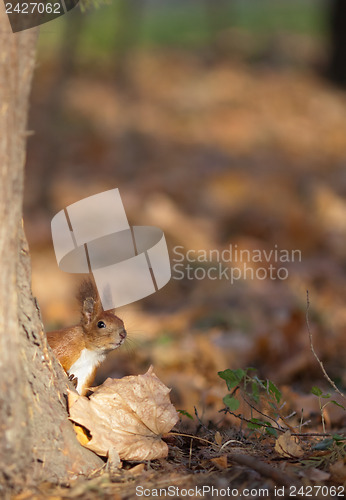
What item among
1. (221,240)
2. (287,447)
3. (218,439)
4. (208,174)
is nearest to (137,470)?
(218,439)

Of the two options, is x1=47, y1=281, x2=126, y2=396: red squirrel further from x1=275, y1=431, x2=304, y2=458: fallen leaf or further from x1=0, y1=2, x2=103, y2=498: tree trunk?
x1=275, y1=431, x2=304, y2=458: fallen leaf

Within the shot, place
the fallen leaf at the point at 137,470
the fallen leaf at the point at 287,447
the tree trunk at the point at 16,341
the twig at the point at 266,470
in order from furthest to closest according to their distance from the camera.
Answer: the fallen leaf at the point at 287,447
the fallen leaf at the point at 137,470
the twig at the point at 266,470
the tree trunk at the point at 16,341

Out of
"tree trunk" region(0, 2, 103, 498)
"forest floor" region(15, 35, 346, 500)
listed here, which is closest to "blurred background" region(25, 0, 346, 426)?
"forest floor" region(15, 35, 346, 500)

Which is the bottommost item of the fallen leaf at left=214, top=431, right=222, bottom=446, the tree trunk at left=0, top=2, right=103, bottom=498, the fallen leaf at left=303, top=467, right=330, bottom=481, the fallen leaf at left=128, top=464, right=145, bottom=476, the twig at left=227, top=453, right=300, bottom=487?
the fallen leaf at left=214, top=431, right=222, bottom=446

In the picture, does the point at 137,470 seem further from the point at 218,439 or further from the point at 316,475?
the point at 316,475

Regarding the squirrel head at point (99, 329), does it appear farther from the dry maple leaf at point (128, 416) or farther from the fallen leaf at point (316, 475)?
the fallen leaf at point (316, 475)

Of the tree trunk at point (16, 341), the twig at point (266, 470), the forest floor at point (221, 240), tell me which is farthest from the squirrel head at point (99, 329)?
the twig at point (266, 470)

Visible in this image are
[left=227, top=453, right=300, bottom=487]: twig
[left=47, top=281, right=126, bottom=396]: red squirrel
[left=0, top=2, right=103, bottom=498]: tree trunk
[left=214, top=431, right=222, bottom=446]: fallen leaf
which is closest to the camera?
[left=0, top=2, right=103, bottom=498]: tree trunk

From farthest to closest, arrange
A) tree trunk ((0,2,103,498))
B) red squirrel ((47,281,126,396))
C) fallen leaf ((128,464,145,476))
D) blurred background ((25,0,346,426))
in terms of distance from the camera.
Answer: blurred background ((25,0,346,426)) < red squirrel ((47,281,126,396)) < fallen leaf ((128,464,145,476)) < tree trunk ((0,2,103,498))
